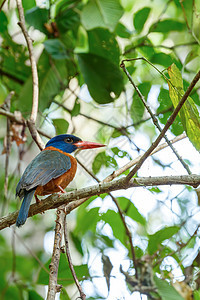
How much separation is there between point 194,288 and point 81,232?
1147 mm

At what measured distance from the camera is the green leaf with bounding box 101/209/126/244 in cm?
286

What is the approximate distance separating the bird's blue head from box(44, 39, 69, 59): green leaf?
67cm

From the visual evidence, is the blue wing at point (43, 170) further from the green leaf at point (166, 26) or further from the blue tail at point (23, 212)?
the green leaf at point (166, 26)

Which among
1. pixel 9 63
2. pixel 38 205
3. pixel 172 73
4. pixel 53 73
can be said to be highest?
pixel 9 63

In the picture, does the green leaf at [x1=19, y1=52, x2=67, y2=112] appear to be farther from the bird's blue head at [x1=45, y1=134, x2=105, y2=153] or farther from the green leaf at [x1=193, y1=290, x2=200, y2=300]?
the green leaf at [x1=193, y1=290, x2=200, y2=300]

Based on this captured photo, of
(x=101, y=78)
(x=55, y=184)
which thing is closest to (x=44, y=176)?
(x=55, y=184)

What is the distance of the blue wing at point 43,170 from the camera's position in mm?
2389

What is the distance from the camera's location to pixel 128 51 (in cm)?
345

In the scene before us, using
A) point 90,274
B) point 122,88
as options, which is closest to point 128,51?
point 122,88

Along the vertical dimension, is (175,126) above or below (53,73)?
below

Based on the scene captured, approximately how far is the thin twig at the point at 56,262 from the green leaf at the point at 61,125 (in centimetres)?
112

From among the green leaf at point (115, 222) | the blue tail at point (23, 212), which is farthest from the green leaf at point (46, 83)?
the blue tail at point (23, 212)

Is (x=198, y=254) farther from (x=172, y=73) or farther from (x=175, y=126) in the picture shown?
(x=172, y=73)

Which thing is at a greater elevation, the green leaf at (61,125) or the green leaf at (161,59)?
the green leaf at (161,59)
